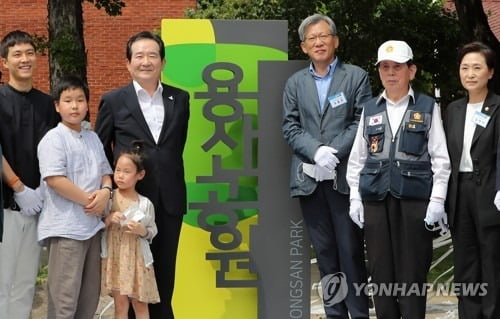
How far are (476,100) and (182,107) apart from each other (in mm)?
1641

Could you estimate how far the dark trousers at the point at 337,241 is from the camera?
449 cm

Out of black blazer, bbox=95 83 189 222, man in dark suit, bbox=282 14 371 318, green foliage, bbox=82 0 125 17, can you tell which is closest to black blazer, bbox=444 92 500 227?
man in dark suit, bbox=282 14 371 318

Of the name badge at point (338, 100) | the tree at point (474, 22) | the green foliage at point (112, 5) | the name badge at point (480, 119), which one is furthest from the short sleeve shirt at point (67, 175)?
the green foliage at point (112, 5)

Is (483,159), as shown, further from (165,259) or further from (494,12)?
(494,12)

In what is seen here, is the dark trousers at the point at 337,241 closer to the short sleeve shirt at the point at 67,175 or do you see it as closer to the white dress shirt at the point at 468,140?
the white dress shirt at the point at 468,140

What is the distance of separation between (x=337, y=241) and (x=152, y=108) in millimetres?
1306

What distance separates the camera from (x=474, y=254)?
417 centimetres

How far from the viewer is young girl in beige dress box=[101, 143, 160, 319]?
169 inches

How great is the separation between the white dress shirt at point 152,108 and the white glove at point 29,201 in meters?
0.73

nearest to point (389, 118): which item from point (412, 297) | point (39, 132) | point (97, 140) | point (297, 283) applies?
point (412, 297)

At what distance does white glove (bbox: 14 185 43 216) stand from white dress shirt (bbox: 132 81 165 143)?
0.73 metres

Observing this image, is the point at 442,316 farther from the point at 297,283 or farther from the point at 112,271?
the point at 112,271

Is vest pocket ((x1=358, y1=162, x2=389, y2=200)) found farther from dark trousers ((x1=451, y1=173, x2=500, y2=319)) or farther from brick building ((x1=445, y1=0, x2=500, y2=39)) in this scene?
brick building ((x1=445, y1=0, x2=500, y2=39))


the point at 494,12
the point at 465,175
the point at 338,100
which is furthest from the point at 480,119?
the point at 494,12
